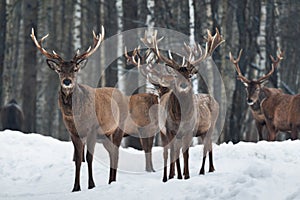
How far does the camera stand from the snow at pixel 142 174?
25.2ft

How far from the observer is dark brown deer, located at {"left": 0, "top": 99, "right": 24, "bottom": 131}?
17844mm

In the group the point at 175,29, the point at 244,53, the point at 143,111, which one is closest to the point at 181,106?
the point at 143,111

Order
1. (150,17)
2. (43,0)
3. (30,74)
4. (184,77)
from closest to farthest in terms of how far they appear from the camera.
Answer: (184,77) < (150,17) < (30,74) < (43,0)

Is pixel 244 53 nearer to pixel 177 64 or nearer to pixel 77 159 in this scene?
pixel 177 64

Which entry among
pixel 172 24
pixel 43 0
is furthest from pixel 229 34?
pixel 43 0

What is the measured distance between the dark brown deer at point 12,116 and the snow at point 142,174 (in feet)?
14.1

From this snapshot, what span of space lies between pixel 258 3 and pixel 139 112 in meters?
10.4

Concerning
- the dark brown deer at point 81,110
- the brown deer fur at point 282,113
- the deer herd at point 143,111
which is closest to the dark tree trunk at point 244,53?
the brown deer fur at point 282,113

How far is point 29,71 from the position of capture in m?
20.1

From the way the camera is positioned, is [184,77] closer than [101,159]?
Yes

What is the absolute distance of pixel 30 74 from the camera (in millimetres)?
20078

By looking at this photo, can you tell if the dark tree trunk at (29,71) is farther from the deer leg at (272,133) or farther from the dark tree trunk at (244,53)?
the deer leg at (272,133)

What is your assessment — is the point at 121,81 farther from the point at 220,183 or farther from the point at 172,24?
the point at 220,183

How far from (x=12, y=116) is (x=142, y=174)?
26.7 feet
